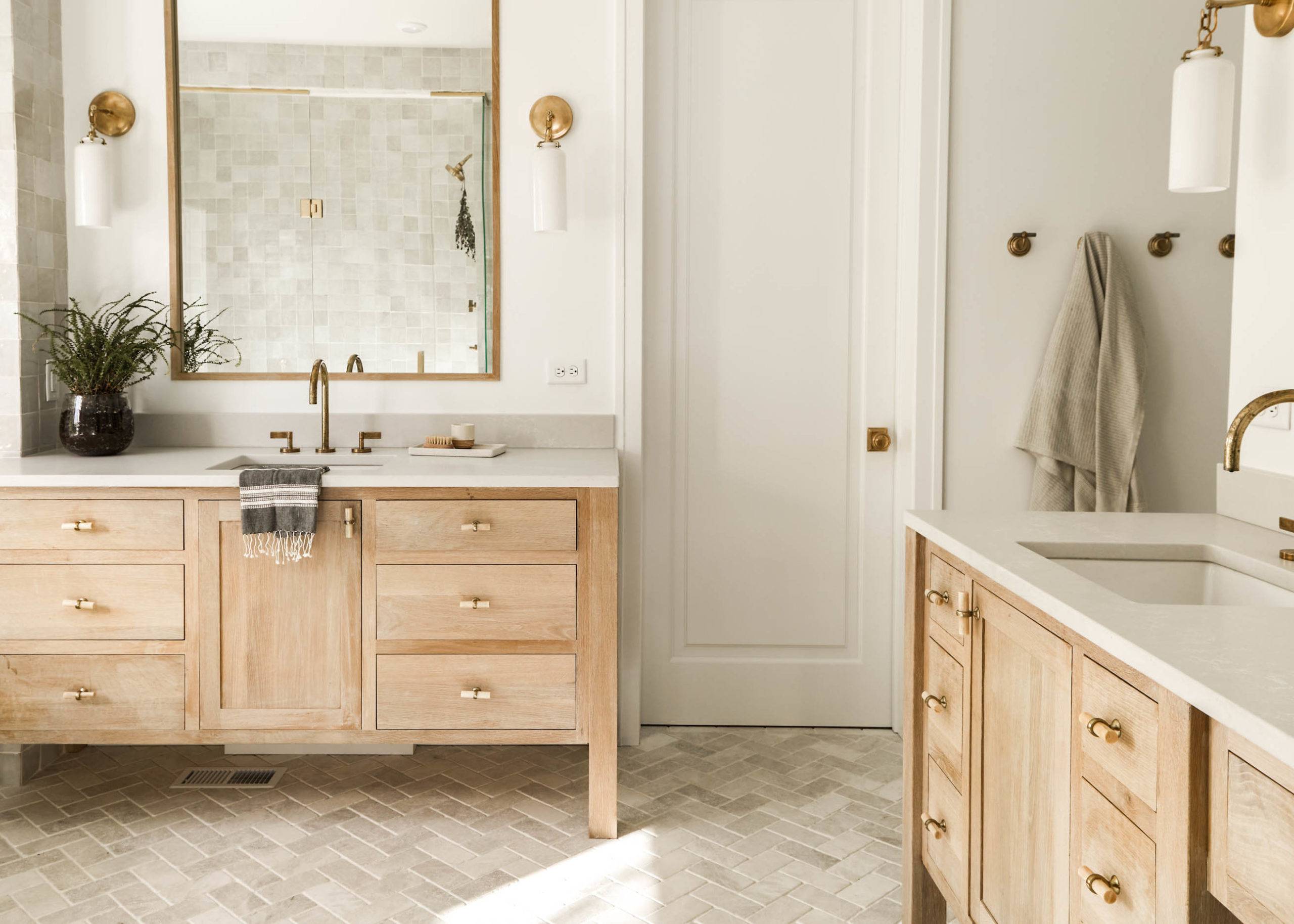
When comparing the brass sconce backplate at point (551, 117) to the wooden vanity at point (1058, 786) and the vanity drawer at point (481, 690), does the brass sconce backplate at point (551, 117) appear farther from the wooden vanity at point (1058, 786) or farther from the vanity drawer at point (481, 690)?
the wooden vanity at point (1058, 786)

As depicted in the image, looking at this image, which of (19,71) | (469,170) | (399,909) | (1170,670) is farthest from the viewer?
(469,170)

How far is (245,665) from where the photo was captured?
8.40 ft

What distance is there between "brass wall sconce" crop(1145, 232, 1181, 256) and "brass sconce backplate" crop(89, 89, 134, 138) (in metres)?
2.90

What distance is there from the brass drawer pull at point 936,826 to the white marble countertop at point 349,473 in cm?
99

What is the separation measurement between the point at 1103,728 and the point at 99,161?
293cm

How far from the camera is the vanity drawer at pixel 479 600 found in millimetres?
2537

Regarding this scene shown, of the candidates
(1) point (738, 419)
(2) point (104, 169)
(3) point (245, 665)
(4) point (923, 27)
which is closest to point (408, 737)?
(3) point (245, 665)

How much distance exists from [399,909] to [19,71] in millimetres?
2375

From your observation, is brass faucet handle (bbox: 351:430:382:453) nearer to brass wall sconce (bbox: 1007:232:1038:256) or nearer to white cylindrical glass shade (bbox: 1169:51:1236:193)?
brass wall sconce (bbox: 1007:232:1038:256)

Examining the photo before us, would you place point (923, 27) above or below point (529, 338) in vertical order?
above

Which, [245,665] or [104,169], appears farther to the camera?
[104,169]

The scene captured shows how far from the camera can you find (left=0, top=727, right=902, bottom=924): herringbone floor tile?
2.24 m

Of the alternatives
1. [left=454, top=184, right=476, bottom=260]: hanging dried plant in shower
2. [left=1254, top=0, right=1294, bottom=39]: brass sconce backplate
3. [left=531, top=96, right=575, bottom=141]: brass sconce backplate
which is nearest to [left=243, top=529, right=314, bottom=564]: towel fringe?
[left=454, top=184, right=476, bottom=260]: hanging dried plant in shower

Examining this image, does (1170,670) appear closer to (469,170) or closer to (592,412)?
(592,412)
